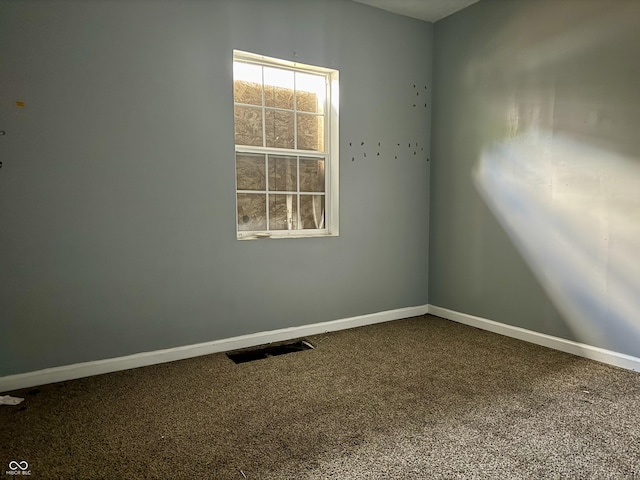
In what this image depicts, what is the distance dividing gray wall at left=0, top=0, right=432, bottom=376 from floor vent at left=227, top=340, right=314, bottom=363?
0.19 meters

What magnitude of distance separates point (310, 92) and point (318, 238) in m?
1.33

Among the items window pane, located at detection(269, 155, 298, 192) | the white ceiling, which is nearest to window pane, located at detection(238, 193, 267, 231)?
window pane, located at detection(269, 155, 298, 192)

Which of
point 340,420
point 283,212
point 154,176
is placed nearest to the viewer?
point 340,420

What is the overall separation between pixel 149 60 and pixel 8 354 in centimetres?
212

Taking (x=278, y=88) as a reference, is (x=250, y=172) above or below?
below

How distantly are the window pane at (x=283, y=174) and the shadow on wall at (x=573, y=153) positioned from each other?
1787 millimetres

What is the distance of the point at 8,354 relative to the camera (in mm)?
2402

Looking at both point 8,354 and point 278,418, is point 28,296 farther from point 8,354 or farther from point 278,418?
point 278,418

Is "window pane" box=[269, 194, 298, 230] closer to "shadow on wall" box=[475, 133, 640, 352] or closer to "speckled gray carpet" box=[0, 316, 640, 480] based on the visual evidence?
"speckled gray carpet" box=[0, 316, 640, 480]

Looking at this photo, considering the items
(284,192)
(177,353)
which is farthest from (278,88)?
(177,353)

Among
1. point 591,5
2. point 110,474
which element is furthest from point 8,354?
point 591,5

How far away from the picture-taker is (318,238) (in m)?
3.50

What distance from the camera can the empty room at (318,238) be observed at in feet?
6.33

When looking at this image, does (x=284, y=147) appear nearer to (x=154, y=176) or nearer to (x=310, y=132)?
(x=310, y=132)
